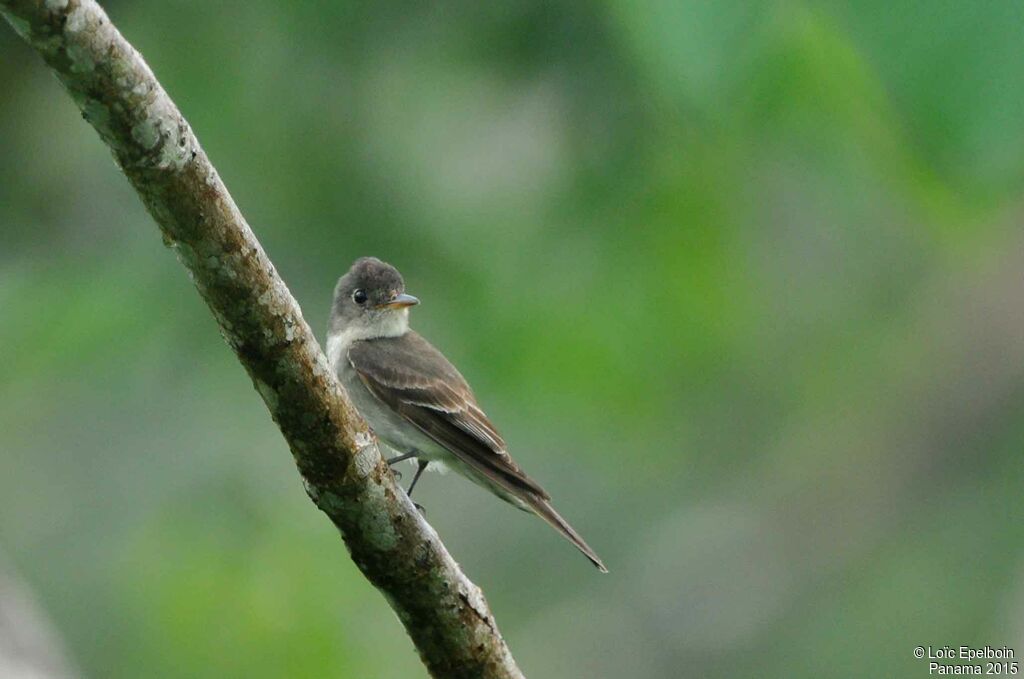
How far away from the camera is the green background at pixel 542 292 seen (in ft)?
16.2

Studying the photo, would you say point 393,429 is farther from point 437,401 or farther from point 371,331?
point 371,331

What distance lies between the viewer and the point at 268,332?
3.51m

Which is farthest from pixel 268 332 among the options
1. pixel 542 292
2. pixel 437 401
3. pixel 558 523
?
pixel 542 292

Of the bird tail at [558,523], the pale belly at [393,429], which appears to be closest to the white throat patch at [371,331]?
the pale belly at [393,429]

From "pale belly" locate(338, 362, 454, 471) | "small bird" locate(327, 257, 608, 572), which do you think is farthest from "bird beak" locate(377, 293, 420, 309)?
"pale belly" locate(338, 362, 454, 471)

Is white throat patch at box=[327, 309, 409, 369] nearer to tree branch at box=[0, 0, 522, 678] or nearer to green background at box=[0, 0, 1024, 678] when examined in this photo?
green background at box=[0, 0, 1024, 678]

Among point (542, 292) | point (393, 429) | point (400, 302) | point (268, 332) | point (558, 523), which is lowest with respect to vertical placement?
point (268, 332)

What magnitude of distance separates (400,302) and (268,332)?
2712mm

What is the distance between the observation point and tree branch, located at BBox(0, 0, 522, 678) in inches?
116

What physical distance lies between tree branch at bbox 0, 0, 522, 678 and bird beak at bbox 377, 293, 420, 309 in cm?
199

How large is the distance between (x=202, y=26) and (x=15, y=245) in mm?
1515

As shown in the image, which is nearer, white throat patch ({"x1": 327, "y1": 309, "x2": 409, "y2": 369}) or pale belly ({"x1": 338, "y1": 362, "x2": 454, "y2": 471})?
pale belly ({"x1": 338, "y1": 362, "x2": 454, "y2": 471})

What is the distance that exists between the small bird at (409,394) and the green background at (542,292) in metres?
0.20

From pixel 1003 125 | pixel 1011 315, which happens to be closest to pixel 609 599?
pixel 1011 315
